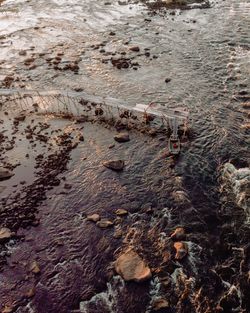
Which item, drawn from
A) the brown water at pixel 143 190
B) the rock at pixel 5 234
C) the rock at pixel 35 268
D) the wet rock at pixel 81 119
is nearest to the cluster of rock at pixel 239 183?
the brown water at pixel 143 190

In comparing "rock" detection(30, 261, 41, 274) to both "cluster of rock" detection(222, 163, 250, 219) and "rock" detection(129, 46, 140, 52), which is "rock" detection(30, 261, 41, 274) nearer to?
"cluster of rock" detection(222, 163, 250, 219)

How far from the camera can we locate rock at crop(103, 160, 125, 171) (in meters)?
18.7

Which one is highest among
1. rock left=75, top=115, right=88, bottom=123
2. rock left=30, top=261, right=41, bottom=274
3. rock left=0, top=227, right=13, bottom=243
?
rock left=75, top=115, right=88, bottom=123

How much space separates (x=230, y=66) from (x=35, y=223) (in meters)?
19.8

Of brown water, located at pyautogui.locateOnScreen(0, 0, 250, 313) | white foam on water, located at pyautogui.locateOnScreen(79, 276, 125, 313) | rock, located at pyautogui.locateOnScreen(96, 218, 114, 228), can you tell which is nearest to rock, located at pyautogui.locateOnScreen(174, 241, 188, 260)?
brown water, located at pyautogui.locateOnScreen(0, 0, 250, 313)

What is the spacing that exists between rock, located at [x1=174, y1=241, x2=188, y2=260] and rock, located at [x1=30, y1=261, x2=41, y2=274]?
554 cm

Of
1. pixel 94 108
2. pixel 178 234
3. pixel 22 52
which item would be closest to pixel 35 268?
pixel 178 234

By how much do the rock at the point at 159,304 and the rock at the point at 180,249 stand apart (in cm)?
186

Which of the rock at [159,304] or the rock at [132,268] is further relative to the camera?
the rock at [132,268]

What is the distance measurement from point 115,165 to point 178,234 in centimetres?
567

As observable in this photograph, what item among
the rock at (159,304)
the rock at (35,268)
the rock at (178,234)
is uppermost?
the rock at (178,234)

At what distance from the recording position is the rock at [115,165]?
737 inches

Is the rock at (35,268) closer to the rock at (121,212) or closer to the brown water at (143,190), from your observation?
the brown water at (143,190)

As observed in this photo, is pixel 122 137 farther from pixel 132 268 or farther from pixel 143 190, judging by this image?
pixel 132 268
